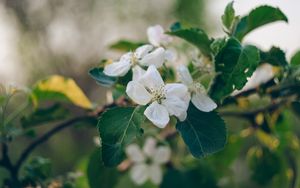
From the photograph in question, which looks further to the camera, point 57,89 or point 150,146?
point 150,146

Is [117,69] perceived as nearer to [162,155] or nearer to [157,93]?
[157,93]

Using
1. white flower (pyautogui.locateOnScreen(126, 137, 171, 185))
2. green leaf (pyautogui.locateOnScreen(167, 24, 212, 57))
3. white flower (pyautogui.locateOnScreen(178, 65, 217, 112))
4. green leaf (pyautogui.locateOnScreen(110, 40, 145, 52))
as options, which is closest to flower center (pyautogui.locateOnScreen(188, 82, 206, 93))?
white flower (pyautogui.locateOnScreen(178, 65, 217, 112))

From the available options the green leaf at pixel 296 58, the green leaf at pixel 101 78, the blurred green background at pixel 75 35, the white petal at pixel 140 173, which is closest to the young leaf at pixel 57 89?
the green leaf at pixel 101 78

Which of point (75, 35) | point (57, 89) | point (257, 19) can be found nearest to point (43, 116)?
point (57, 89)

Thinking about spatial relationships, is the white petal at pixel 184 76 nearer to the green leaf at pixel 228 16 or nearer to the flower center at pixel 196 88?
the flower center at pixel 196 88

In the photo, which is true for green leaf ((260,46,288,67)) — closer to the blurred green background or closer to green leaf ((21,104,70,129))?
green leaf ((21,104,70,129))

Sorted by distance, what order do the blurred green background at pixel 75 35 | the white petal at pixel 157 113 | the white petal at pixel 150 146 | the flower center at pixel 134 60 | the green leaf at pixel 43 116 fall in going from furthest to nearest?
the blurred green background at pixel 75 35
the white petal at pixel 150 146
the green leaf at pixel 43 116
the flower center at pixel 134 60
the white petal at pixel 157 113

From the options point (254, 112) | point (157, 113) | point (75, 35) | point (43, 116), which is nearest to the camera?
point (157, 113)
